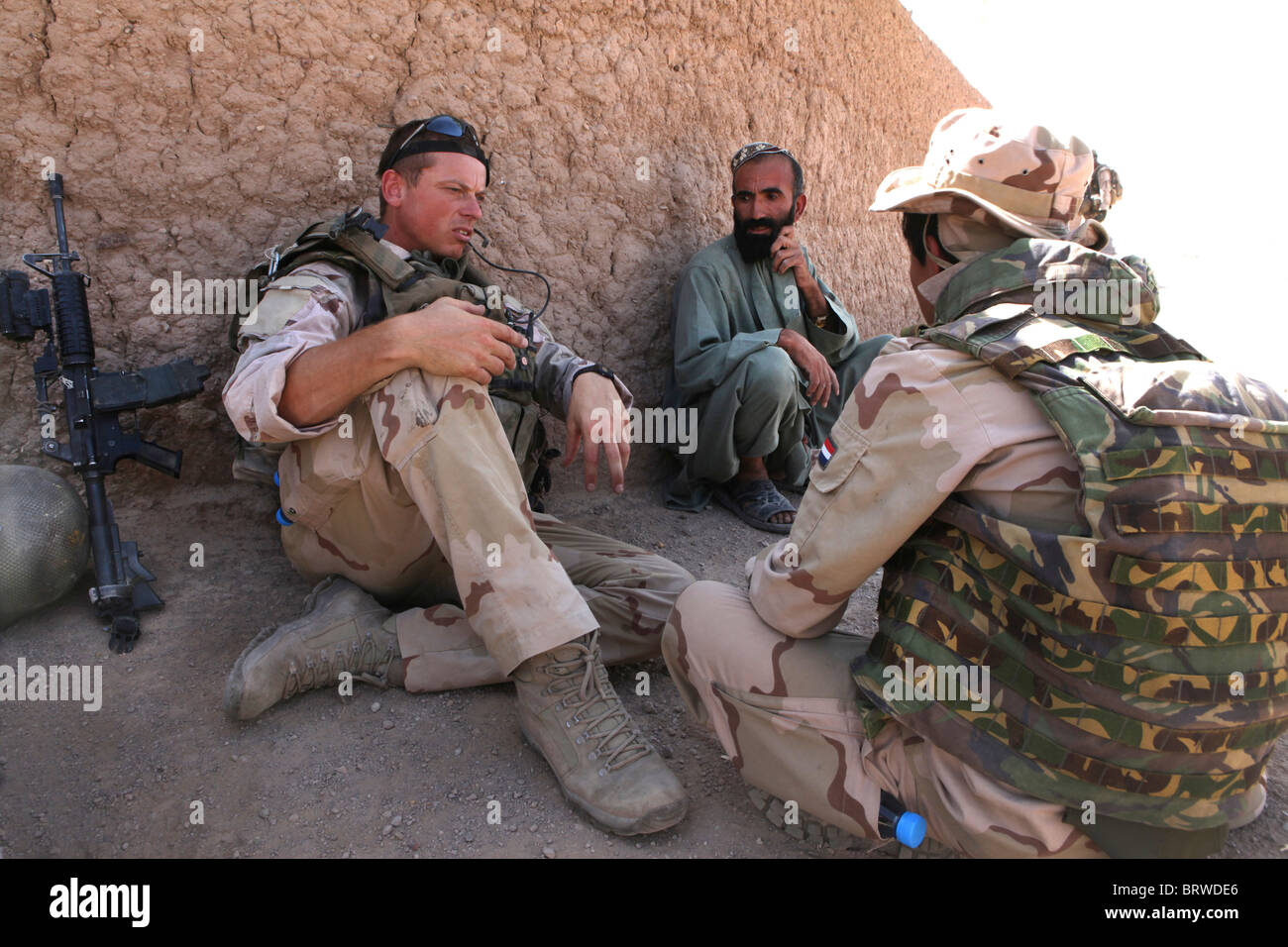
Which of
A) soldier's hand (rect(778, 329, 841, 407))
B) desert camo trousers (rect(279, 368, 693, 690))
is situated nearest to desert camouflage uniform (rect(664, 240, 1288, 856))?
desert camo trousers (rect(279, 368, 693, 690))

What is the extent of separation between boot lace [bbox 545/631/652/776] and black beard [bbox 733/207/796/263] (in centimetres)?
233

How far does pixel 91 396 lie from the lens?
2.25 m

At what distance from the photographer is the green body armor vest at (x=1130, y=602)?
122 centimetres

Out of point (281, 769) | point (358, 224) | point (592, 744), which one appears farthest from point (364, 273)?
point (592, 744)

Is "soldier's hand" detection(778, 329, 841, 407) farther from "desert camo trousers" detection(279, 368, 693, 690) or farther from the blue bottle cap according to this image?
the blue bottle cap

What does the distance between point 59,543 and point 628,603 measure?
4.79ft

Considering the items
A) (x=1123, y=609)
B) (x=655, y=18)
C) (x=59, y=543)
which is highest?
(x=655, y=18)

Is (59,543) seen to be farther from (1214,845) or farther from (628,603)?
(1214,845)

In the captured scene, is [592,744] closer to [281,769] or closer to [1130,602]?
[281,769]

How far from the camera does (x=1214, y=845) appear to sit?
1363mm

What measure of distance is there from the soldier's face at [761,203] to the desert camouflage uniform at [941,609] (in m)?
2.21

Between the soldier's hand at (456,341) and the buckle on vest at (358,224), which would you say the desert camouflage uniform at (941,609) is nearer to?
the soldier's hand at (456,341)

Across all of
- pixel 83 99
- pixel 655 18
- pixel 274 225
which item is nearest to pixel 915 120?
pixel 655 18

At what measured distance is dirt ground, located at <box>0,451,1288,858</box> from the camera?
5.46ft
